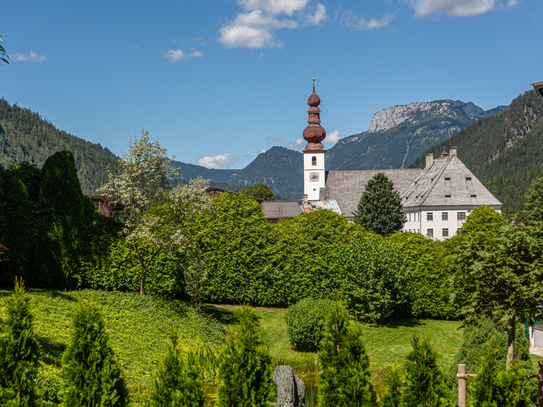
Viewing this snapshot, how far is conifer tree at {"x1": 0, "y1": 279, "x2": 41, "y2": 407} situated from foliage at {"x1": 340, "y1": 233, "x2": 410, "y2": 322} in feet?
51.7

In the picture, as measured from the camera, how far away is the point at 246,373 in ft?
21.5

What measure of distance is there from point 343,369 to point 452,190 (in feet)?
196

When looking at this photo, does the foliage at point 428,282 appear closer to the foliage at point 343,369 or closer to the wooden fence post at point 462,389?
the wooden fence post at point 462,389

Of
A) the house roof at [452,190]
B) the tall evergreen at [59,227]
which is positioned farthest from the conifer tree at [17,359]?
the house roof at [452,190]

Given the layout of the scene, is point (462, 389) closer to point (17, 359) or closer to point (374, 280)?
point (17, 359)

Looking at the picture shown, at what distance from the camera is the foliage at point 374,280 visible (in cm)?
1983

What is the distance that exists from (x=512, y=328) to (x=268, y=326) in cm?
1247

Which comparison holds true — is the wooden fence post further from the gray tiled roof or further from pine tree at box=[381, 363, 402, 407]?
the gray tiled roof

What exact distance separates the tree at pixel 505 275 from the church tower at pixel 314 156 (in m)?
72.3

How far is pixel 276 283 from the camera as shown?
2208 centimetres

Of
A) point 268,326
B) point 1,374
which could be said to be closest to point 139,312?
point 268,326

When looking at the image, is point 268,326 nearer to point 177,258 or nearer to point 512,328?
point 177,258

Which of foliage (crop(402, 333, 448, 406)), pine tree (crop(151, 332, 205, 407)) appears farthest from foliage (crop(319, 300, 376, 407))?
pine tree (crop(151, 332, 205, 407))

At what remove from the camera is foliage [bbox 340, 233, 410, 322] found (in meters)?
19.8
